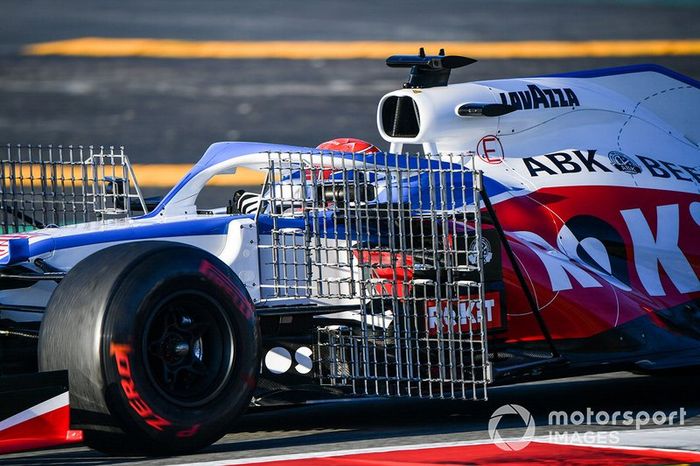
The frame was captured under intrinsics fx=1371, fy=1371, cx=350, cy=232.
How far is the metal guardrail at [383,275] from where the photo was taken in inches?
228

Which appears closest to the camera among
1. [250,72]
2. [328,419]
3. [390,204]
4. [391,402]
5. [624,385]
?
[390,204]

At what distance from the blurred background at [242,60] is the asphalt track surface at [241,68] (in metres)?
0.02

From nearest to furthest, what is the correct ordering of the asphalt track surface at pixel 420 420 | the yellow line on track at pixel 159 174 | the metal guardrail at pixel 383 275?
the asphalt track surface at pixel 420 420, the metal guardrail at pixel 383 275, the yellow line on track at pixel 159 174

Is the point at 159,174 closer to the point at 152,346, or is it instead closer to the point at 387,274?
the point at 387,274

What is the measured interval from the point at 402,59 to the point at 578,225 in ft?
4.84

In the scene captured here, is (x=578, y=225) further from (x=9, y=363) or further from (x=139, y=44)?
(x=139, y=44)

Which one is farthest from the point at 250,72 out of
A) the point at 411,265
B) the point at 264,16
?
the point at 411,265

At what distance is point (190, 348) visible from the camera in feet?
17.6

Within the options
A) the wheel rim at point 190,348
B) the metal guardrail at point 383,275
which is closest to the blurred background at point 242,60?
the metal guardrail at point 383,275

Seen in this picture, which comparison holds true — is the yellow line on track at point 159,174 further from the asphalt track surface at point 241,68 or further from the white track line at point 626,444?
the white track line at point 626,444

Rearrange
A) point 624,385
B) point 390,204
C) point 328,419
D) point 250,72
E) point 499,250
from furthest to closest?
point 250,72
point 624,385
point 328,419
point 499,250
point 390,204

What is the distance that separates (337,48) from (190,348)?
11.2 meters

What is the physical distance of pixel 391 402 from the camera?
7496 mm

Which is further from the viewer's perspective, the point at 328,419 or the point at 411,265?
the point at 328,419
